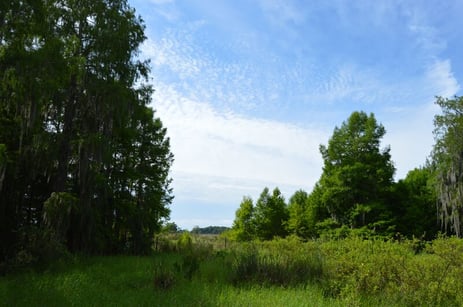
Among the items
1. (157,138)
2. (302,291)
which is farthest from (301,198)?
(302,291)

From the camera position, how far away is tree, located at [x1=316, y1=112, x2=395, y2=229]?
28406 millimetres

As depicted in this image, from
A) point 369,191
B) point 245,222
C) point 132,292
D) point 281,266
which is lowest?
point 132,292

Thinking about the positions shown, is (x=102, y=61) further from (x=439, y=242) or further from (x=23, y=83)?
(x=439, y=242)

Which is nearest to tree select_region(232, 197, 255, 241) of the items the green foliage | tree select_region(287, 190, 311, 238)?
tree select_region(287, 190, 311, 238)

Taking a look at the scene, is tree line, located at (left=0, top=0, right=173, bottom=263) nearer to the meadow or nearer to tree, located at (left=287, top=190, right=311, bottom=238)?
the meadow

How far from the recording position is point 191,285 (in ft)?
33.2

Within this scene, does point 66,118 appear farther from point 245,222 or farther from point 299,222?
point 245,222

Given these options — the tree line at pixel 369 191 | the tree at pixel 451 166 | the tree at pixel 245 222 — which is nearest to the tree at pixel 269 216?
the tree at pixel 245 222

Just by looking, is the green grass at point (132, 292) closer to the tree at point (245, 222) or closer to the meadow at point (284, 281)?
the meadow at point (284, 281)

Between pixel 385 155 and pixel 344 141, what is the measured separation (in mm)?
3159

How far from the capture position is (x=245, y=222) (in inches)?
1539

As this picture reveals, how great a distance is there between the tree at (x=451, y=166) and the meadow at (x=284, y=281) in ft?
47.9

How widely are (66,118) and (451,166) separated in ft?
71.4

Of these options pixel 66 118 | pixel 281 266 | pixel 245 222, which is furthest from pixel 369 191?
pixel 66 118
